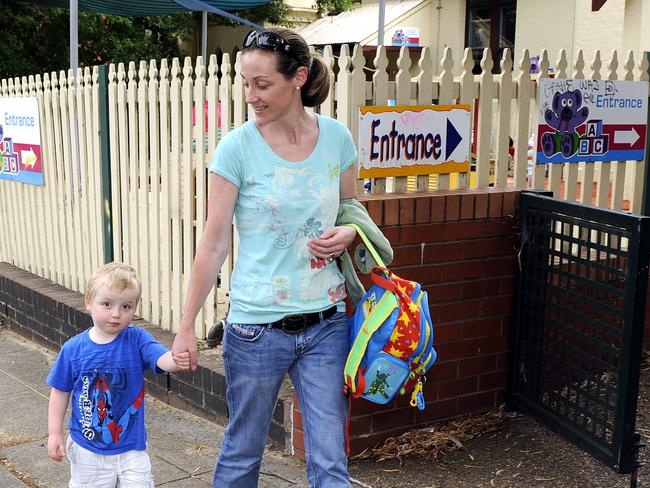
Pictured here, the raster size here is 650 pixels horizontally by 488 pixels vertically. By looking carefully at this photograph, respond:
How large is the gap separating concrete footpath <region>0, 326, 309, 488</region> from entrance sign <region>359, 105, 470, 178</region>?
4.97 ft

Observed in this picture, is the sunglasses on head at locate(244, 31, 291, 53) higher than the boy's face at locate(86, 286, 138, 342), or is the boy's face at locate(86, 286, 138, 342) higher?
the sunglasses on head at locate(244, 31, 291, 53)

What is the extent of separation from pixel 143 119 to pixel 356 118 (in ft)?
6.71

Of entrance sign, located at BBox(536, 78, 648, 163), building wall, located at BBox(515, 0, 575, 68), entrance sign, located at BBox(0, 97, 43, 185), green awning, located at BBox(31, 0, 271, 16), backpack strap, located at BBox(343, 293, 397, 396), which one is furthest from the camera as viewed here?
building wall, located at BBox(515, 0, 575, 68)

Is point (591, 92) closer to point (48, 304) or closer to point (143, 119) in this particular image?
point (143, 119)

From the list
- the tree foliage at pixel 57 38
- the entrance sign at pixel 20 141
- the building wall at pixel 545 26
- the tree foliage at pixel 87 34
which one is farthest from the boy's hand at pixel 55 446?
the tree foliage at pixel 57 38

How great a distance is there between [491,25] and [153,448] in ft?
56.4

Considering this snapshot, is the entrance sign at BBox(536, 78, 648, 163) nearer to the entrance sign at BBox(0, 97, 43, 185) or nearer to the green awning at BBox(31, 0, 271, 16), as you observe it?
the entrance sign at BBox(0, 97, 43, 185)

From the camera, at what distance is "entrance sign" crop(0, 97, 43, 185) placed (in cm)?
716

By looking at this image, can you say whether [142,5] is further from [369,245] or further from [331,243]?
[331,243]

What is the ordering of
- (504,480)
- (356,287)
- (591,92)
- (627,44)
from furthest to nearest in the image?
(627,44), (591,92), (504,480), (356,287)

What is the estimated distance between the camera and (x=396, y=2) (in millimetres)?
21594

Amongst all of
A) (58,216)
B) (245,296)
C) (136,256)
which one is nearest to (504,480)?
(245,296)

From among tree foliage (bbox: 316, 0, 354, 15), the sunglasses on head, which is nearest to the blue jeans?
the sunglasses on head

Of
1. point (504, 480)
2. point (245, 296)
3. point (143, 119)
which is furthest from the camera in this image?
point (143, 119)
